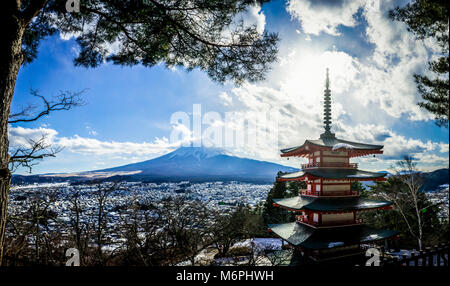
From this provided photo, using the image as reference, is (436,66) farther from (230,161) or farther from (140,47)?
(230,161)

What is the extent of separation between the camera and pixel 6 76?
2658 mm

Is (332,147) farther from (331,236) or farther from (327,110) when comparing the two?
(331,236)

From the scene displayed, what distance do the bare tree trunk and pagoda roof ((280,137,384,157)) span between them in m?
9.05

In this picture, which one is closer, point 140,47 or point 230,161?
point 140,47

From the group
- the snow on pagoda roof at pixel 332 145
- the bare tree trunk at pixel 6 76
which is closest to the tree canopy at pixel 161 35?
the bare tree trunk at pixel 6 76

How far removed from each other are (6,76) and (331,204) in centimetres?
1040

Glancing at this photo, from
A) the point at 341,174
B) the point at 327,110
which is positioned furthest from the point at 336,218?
the point at 327,110

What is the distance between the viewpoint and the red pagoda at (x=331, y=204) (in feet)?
26.6

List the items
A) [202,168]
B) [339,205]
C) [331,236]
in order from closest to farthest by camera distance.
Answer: [331,236] → [339,205] → [202,168]

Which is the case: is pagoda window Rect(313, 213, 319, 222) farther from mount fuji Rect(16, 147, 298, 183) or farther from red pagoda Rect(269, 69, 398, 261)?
mount fuji Rect(16, 147, 298, 183)

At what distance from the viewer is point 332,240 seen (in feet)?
26.2
